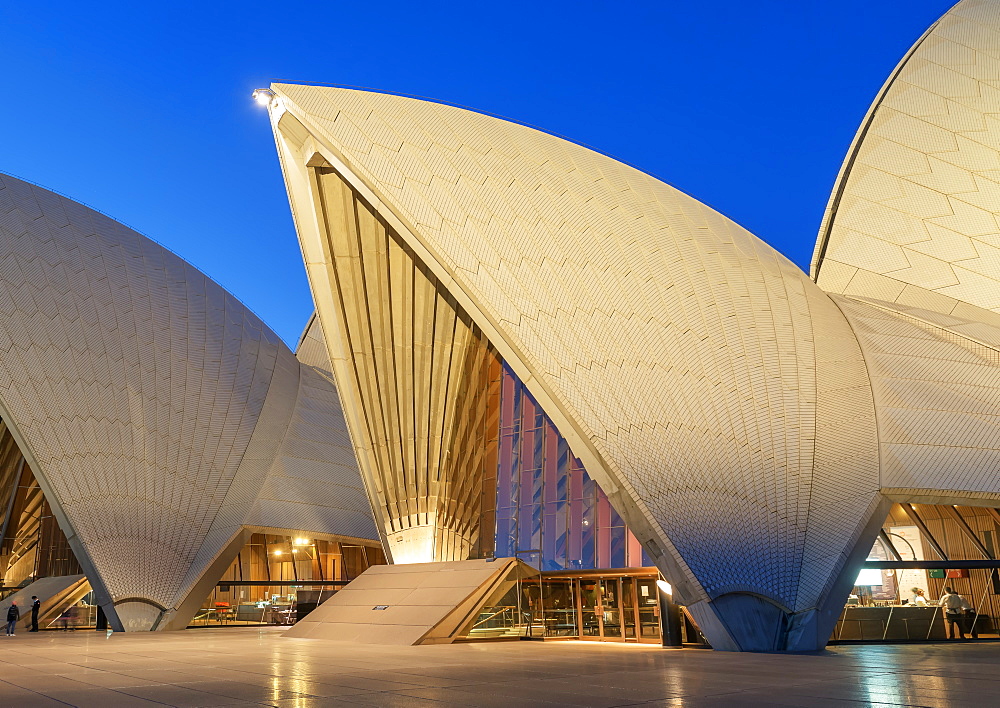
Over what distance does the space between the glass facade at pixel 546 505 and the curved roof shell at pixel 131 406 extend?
27.2ft

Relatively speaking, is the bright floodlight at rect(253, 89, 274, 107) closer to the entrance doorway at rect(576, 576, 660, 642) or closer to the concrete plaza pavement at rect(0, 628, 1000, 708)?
the concrete plaza pavement at rect(0, 628, 1000, 708)

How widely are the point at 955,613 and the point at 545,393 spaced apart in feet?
28.5

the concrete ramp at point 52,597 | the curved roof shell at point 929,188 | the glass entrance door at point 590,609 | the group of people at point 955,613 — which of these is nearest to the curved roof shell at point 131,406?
the concrete ramp at point 52,597

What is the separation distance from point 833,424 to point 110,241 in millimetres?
20396

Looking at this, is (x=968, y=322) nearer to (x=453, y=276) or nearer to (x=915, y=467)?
(x=915, y=467)

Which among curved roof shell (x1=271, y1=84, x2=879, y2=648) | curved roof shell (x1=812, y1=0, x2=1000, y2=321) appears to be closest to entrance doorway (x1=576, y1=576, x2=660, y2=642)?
curved roof shell (x1=271, y1=84, x2=879, y2=648)

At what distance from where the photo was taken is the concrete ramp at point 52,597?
24.9 meters

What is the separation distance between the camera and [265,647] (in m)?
13.8

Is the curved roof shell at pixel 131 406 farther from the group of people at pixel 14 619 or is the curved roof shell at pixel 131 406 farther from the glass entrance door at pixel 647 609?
the glass entrance door at pixel 647 609

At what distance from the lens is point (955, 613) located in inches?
611

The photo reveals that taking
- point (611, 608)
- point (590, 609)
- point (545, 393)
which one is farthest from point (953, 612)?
point (545, 393)

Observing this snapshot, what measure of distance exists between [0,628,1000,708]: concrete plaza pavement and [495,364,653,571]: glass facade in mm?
3262

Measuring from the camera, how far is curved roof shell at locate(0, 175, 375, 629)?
2147 cm

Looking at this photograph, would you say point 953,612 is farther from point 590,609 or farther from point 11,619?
point 11,619
